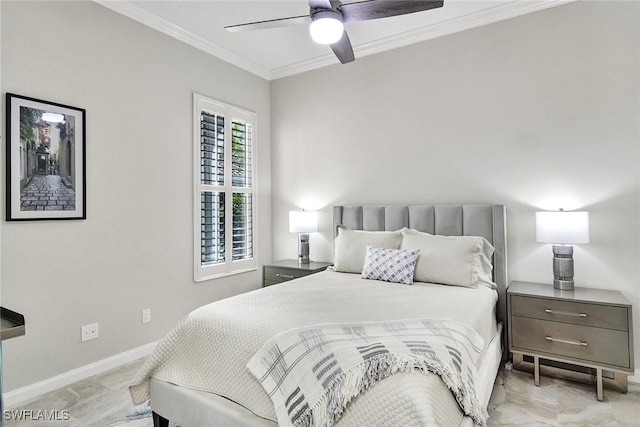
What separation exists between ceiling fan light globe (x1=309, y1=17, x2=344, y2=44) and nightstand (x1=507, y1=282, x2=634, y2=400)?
217cm

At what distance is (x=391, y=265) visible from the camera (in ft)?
9.20

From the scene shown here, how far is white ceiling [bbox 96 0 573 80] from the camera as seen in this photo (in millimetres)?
2887

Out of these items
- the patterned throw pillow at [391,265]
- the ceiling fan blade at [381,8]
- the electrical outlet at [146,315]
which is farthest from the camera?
the electrical outlet at [146,315]

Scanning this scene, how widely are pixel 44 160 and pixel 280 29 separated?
220 centimetres

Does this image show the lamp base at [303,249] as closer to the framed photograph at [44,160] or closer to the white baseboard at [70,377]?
the white baseboard at [70,377]

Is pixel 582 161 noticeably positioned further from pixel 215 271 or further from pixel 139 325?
pixel 139 325

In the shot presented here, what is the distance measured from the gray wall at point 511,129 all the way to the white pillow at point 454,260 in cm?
36

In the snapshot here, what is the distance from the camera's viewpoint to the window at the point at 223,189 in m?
3.54

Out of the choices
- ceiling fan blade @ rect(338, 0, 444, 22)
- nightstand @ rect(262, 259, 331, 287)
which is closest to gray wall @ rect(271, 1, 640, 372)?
nightstand @ rect(262, 259, 331, 287)

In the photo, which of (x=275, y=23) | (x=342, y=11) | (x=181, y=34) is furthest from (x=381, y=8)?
(x=181, y=34)

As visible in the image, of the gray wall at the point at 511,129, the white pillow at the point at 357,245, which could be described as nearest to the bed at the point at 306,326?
the white pillow at the point at 357,245

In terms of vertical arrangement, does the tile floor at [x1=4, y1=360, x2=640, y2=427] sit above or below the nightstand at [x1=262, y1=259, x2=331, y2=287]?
below

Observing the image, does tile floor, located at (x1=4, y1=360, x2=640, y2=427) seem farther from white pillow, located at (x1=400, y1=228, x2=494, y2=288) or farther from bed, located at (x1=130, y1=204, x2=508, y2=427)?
white pillow, located at (x1=400, y1=228, x2=494, y2=288)

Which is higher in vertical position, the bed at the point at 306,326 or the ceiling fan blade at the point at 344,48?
the ceiling fan blade at the point at 344,48
